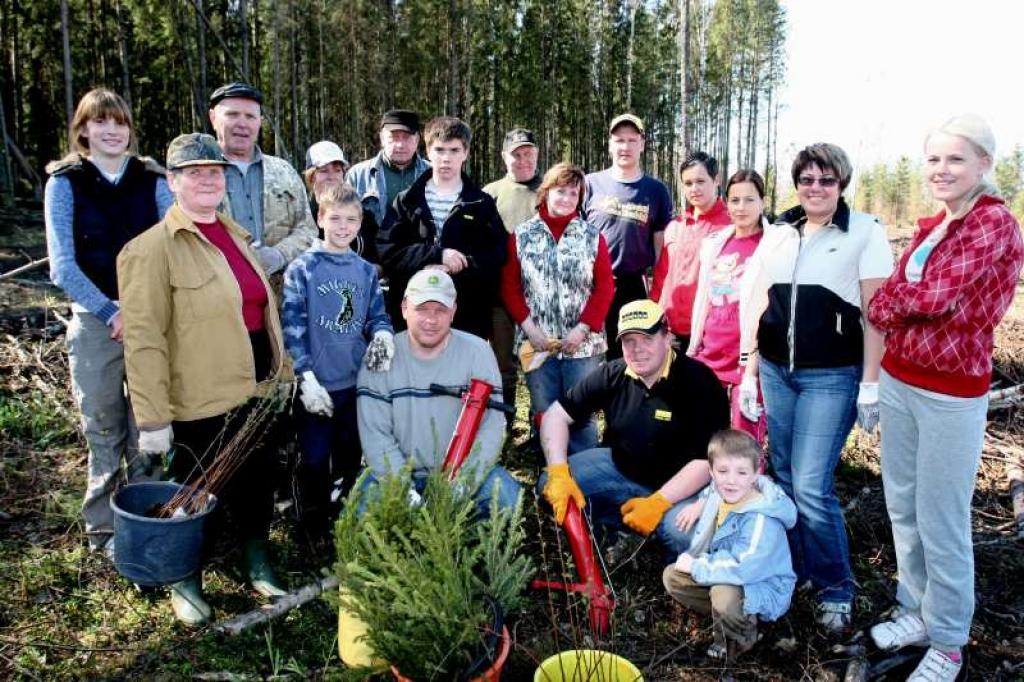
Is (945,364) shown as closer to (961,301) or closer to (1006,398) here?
(961,301)

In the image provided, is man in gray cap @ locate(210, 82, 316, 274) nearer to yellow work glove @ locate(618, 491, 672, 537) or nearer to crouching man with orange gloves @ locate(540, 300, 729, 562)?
crouching man with orange gloves @ locate(540, 300, 729, 562)

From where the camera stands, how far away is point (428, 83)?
31984mm

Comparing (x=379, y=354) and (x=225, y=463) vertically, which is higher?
(x=379, y=354)

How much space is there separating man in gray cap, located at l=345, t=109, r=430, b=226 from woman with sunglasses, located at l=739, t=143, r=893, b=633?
105 inches

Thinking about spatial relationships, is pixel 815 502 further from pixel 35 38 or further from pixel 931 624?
pixel 35 38

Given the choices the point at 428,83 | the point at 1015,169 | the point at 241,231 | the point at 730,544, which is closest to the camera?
the point at 730,544

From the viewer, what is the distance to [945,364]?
8.82 ft

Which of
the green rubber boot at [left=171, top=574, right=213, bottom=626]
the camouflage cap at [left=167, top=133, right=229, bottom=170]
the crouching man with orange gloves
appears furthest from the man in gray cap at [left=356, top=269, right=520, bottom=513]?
the camouflage cap at [left=167, top=133, right=229, bottom=170]

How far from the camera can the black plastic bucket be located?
109 inches

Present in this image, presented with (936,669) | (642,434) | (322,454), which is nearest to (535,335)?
(642,434)

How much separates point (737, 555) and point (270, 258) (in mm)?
2996

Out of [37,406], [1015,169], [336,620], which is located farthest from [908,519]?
[1015,169]

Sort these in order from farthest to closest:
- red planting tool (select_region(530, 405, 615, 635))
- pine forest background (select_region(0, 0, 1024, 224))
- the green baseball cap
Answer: pine forest background (select_region(0, 0, 1024, 224)) < the green baseball cap < red planting tool (select_region(530, 405, 615, 635))

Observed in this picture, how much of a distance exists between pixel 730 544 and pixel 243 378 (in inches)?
97.4
